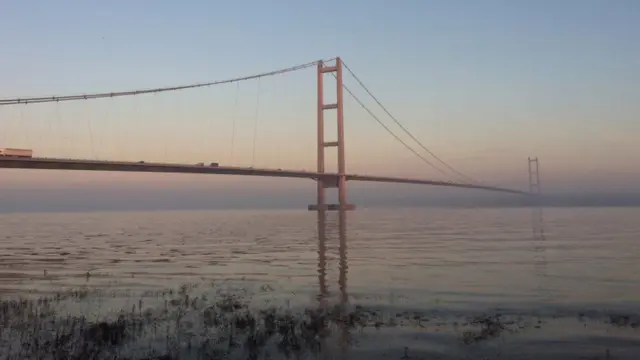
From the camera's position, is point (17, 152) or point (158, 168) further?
point (158, 168)

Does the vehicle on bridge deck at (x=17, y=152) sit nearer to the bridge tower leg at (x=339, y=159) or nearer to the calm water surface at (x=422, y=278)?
the calm water surface at (x=422, y=278)

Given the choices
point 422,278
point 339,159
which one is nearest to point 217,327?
point 422,278

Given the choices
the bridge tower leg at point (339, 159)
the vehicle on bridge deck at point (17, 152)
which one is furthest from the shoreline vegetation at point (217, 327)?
the bridge tower leg at point (339, 159)

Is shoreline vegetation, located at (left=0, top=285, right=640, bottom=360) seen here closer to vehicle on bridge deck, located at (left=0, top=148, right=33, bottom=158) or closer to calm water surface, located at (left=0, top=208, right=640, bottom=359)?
calm water surface, located at (left=0, top=208, right=640, bottom=359)

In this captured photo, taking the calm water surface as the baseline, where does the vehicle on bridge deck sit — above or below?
above

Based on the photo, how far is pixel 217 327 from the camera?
7473 millimetres

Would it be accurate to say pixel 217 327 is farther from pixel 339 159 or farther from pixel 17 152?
pixel 339 159

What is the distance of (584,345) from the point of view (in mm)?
6227

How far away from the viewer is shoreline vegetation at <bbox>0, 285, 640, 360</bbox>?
6.23 meters

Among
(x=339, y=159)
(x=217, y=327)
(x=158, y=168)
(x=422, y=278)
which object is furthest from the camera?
(x=339, y=159)

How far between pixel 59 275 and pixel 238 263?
5.10m

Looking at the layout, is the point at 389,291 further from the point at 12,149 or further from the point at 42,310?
the point at 12,149

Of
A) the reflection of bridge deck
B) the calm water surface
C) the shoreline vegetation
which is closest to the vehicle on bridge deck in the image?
the reflection of bridge deck

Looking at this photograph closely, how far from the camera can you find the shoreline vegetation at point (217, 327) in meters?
6.23
